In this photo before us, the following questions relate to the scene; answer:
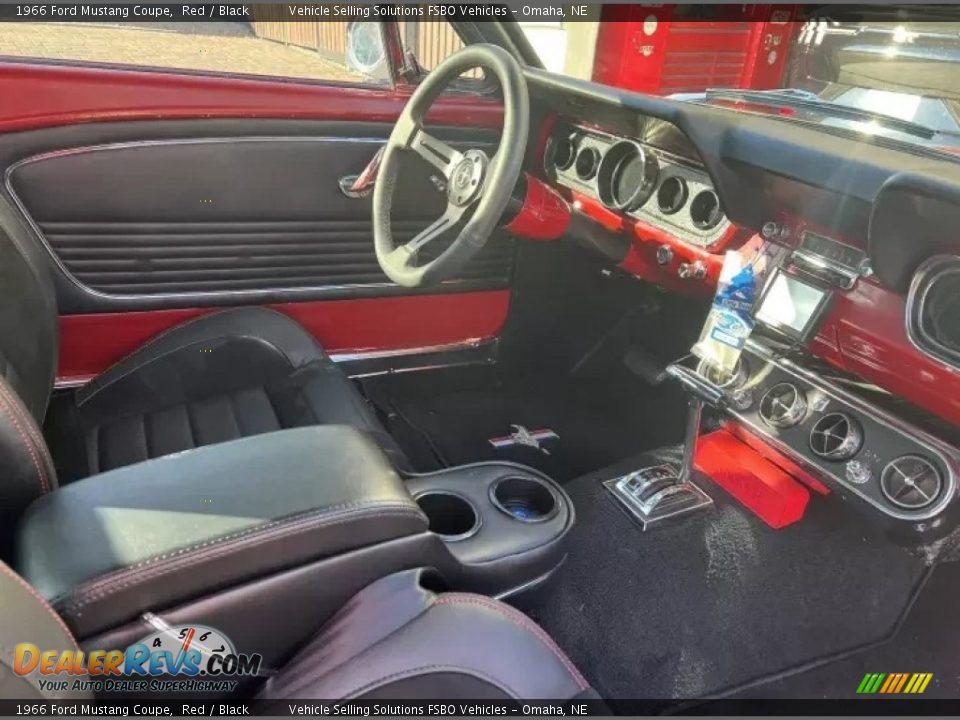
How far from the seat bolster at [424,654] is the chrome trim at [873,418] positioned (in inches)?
31.5

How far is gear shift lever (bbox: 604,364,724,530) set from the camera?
1790 millimetres

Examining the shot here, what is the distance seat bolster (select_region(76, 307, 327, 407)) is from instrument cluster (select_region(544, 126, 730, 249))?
78 cm

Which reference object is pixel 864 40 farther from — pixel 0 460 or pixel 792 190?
pixel 0 460

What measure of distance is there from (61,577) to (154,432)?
2.33 ft

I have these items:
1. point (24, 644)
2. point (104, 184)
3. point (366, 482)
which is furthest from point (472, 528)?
point (104, 184)

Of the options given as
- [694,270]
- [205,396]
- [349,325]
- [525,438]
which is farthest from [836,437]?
[205,396]

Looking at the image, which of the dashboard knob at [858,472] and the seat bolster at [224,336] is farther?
the seat bolster at [224,336]

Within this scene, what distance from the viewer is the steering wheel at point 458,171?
140 cm

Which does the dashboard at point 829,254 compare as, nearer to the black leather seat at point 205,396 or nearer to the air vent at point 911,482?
the air vent at point 911,482

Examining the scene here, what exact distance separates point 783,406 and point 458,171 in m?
0.81

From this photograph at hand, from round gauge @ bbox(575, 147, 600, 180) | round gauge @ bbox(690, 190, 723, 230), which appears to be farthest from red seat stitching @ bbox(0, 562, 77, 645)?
round gauge @ bbox(575, 147, 600, 180)

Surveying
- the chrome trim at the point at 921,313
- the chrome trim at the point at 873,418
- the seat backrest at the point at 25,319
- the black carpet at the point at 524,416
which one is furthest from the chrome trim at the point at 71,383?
the chrome trim at the point at 921,313

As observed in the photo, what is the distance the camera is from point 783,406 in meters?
1.62

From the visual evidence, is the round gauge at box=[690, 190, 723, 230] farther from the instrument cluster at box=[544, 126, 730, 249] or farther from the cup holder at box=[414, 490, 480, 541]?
the cup holder at box=[414, 490, 480, 541]
